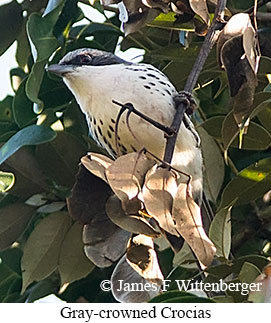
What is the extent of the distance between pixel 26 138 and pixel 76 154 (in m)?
0.15

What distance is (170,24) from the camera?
1.37m

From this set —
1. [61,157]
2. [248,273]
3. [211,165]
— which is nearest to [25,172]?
[61,157]

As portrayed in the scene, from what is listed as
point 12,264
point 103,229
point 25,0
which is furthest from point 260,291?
point 25,0

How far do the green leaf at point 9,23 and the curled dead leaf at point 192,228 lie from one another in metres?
0.69

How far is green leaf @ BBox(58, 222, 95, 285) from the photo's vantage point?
4.69ft

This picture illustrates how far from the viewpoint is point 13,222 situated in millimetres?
1433

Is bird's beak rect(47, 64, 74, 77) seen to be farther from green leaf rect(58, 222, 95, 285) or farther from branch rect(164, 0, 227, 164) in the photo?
branch rect(164, 0, 227, 164)

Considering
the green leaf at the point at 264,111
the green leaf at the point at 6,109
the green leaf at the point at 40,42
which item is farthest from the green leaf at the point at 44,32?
the green leaf at the point at 264,111

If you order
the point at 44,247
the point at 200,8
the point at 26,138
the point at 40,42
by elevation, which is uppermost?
the point at 200,8

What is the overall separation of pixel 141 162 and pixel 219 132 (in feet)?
1.70

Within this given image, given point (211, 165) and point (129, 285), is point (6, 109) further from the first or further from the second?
point (129, 285)

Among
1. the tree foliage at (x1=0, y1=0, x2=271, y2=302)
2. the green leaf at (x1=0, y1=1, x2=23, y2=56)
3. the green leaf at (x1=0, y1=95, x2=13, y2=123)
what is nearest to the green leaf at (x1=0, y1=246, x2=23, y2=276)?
the tree foliage at (x1=0, y1=0, x2=271, y2=302)

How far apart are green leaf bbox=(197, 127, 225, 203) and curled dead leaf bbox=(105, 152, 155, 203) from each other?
59cm

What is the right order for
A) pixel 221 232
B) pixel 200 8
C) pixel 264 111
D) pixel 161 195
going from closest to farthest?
pixel 161 195
pixel 200 8
pixel 221 232
pixel 264 111
